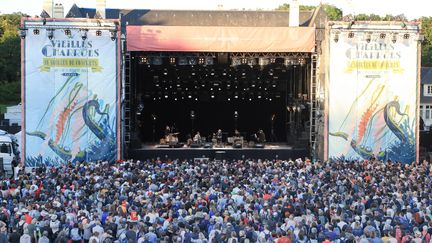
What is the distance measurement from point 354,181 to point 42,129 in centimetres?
1498

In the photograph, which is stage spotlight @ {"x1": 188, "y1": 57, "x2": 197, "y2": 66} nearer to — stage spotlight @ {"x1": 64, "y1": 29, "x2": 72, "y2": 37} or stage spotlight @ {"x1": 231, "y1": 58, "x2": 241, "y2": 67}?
stage spotlight @ {"x1": 231, "y1": 58, "x2": 241, "y2": 67}

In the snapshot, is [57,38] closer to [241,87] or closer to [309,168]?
[309,168]

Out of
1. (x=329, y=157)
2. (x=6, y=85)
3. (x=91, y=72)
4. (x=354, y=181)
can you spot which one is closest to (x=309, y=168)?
(x=354, y=181)

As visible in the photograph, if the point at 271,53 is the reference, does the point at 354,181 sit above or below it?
below

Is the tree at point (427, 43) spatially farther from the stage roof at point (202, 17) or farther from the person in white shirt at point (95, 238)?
the person in white shirt at point (95, 238)

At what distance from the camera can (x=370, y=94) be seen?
32500 millimetres

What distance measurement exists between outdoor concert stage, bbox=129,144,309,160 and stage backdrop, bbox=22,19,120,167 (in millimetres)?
3857

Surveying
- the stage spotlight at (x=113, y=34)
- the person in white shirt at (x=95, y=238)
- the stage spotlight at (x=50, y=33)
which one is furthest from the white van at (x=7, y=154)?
the person in white shirt at (x=95, y=238)

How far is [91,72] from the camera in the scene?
32.0 m

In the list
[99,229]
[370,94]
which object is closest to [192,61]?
[370,94]

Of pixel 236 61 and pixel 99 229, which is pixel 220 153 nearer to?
pixel 236 61

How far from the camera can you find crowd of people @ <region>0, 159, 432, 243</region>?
576 inches

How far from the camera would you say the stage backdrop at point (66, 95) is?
31516mm

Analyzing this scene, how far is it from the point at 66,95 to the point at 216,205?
50.6ft
